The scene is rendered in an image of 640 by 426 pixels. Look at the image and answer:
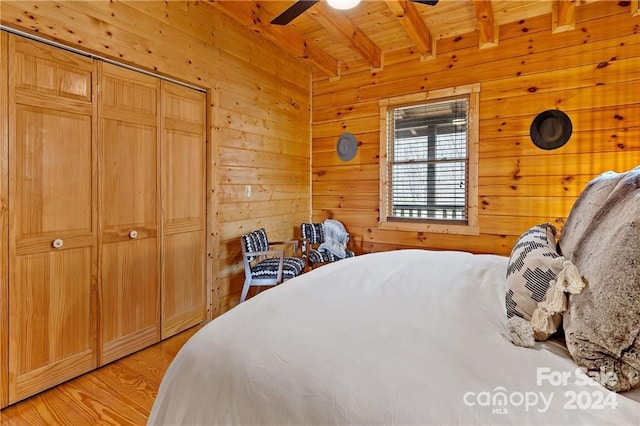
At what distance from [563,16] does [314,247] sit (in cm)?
332

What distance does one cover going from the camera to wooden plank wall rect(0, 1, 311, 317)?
2195mm

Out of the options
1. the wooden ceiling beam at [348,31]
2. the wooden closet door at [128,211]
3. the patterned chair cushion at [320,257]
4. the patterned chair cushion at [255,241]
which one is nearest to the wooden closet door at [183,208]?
the wooden closet door at [128,211]

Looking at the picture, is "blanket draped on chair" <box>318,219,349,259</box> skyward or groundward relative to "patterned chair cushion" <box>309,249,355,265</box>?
skyward

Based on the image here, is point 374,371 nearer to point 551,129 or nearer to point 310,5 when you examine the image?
point 310,5

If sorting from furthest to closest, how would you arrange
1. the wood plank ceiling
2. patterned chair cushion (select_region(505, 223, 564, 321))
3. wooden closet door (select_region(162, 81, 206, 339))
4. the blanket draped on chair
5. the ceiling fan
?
the blanket draped on chair < the wood plank ceiling < wooden closet door (select_region(162, 81, 206, 339)) < the ceiling fan < patterned chair cushion (select_region(505, 223, 564, 321))

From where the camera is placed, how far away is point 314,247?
420 cm

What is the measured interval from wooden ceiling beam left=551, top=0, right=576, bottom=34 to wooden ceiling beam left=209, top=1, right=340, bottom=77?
88.8 inches

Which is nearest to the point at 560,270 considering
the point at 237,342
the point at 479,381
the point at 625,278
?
the point at 625,278

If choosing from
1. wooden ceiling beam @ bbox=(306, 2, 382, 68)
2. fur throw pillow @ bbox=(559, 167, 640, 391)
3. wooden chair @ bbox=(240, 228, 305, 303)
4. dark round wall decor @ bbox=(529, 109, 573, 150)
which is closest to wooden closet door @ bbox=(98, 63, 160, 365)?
wooden chair @ bbox=(240, 228, 305, 303)

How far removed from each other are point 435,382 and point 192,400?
65cm

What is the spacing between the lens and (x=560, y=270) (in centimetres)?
108

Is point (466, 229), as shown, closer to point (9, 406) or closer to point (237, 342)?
point (237, 342)

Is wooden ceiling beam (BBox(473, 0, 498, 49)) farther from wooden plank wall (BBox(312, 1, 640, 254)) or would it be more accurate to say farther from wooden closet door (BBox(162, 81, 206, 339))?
wooden closet door (BBox(162, 81, 206, 339))

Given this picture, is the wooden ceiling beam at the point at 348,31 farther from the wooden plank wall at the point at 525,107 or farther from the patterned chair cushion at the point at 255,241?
the patterned chair cushion at the point at 255,241
